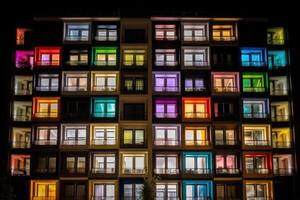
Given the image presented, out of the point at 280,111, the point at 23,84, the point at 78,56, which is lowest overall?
the point at 280,111

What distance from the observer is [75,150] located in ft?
170

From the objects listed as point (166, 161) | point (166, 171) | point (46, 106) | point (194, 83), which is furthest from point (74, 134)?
point (194, 83)

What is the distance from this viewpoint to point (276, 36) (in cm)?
5859

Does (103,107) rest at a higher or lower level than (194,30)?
lower

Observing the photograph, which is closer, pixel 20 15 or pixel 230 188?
pixel 230 188

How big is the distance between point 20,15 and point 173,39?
18.3 metres

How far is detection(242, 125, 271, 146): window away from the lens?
53.2 meters

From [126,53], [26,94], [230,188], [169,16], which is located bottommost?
[230,188]

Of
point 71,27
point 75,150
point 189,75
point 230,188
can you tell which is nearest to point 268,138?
point 230,188

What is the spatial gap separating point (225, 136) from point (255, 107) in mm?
4894

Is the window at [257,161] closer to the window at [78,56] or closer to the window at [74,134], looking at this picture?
the window at [74,134]

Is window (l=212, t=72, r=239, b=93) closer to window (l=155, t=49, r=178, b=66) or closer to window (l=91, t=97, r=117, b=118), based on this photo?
window (l=155, t=49, r=178, b=66)

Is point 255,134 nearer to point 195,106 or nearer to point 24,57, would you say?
point 195,106

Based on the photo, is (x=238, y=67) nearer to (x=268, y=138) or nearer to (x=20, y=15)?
(x=268, y=138)
